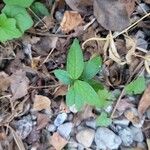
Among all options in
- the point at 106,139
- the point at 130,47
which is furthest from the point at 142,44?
the point at 106,139

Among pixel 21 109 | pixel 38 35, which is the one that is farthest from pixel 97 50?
pixel 21 109

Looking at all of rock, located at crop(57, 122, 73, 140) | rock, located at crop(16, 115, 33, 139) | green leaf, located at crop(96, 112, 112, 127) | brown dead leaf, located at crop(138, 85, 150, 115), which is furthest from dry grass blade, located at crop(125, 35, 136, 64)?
rock, located at crop(16, 115, 33, 139)

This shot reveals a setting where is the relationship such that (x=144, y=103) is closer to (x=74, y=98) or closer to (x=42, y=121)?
(x=74, y=98)

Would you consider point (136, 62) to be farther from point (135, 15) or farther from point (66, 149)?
point (66, 149)

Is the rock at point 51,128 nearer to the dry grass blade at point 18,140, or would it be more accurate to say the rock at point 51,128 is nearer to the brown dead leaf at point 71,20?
the dry grass blade at point 18,140

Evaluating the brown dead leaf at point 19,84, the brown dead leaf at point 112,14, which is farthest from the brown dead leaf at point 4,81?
the brown dead leaf at point 112,14

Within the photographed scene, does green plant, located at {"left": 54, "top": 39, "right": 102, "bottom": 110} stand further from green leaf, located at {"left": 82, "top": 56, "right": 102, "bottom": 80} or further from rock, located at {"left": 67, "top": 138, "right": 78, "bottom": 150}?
rock, located at {"left": 67, "top": 138, "right": 78, "bottom": 150}
